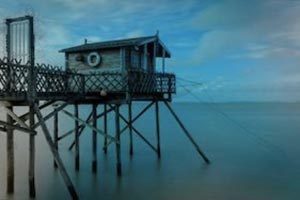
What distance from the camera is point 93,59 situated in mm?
21609

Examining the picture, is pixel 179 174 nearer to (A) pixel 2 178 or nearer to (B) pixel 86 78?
(B) pixel 86 78

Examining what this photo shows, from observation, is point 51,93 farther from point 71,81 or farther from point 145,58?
point 145,58

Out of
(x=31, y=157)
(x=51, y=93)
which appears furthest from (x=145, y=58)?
(x=31, y=157)

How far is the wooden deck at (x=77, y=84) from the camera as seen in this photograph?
47.9 ft

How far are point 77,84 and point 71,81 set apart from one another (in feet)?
1.30

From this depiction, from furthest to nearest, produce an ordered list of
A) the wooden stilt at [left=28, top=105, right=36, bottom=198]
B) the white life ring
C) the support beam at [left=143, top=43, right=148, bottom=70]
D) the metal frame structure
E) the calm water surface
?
the support beam at [left=143, top=43, right=148, bottom=70], the white life ring, the calm water surface, the wooden stilt at [left=28, top=105, right=36, bottom=198], the metal frame structure

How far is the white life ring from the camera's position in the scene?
70.0 feet

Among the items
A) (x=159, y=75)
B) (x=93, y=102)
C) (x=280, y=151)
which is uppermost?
(x=159, y=75)

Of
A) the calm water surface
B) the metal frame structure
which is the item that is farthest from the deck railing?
the calm water surface

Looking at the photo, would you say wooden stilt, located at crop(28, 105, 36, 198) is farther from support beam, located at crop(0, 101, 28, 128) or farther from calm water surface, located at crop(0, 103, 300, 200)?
calm water surface, located at crop(0, 103, 300, 200)

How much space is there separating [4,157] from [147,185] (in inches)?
482

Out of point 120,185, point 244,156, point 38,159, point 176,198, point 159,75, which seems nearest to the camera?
point 176,198

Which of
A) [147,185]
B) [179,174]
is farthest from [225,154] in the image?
[147,185]

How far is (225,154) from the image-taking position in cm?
2997
